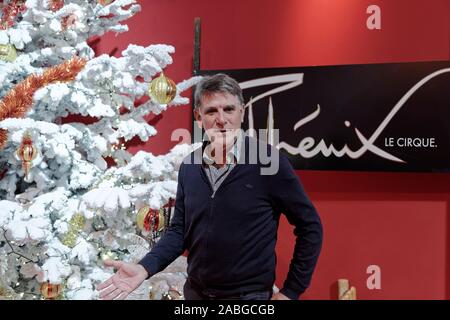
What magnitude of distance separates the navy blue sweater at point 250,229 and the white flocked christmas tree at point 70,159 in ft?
2.05

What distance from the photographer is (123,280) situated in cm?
142

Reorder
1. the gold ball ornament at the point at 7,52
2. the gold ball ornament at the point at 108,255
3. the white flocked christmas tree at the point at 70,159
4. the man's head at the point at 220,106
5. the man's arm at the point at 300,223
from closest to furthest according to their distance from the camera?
the man's arm at the point at 300,223 < the man's head at the point at 220,106 < the white flocked christmas tree at the point at 70,159 < the gold ball ornament at the point at 7,52 < the gold ball ornament at the point at 108,255

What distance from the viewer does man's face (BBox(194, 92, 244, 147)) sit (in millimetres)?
1438

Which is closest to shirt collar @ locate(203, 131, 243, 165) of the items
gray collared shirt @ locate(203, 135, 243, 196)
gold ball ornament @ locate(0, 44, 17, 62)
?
gray collared shirt @ locate(203, 135, 243, 196)

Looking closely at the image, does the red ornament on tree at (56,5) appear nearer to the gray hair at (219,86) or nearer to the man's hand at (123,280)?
the gray hair at (219,86)

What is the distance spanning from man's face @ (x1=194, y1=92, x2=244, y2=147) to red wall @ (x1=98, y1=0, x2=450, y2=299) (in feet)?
3.96

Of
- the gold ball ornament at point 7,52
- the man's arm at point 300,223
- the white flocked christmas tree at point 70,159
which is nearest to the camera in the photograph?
the man's arm at point 300,223

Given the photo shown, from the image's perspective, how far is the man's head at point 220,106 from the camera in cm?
144

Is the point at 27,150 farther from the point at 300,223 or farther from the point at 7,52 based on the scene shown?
the point at 300,223

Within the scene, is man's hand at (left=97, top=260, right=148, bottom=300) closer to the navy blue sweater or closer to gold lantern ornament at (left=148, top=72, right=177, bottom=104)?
the navy blue sweater

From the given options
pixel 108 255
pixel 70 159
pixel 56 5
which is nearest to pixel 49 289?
pixel 108 255

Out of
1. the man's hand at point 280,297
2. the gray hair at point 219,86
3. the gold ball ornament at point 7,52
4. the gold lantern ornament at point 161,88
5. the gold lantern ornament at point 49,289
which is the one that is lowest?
the gold lantern ornament at point 49,289

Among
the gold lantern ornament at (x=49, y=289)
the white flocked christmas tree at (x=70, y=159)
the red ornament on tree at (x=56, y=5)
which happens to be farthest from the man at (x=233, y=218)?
the red ornament on tree at (x=56, y=5)

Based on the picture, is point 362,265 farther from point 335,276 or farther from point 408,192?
point 408,192
